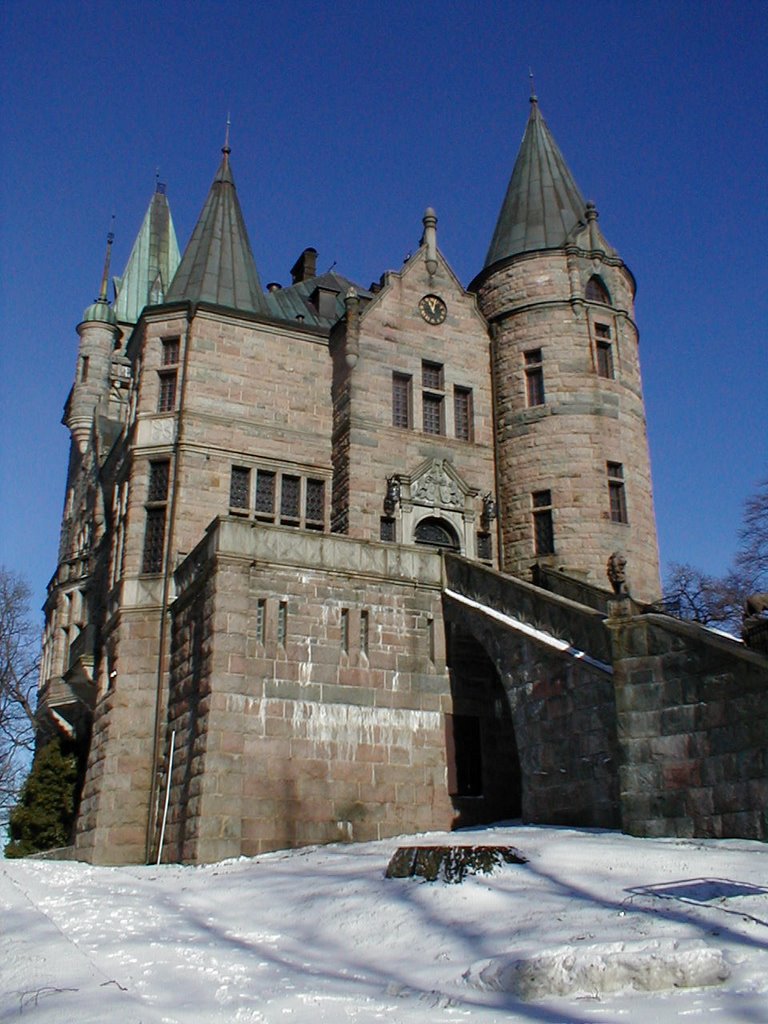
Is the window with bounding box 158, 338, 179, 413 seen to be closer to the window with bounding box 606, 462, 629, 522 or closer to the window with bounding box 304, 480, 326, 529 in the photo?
the window with bounding box 304, 480, 326, 529

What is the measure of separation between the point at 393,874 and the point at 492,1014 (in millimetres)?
4863

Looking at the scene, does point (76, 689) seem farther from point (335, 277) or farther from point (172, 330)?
point (335, 277)

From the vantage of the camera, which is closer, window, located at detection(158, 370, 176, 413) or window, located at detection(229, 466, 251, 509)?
window, located at detection(229, 466, 251, 509)

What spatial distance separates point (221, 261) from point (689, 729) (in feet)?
63.3

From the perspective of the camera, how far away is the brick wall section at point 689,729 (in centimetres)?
1246

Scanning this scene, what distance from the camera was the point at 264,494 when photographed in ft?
81.8

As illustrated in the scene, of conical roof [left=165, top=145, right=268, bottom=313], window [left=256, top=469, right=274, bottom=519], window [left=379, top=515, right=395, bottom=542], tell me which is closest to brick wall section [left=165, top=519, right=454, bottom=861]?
window [left=379, top=515, right=395, bottom=542]

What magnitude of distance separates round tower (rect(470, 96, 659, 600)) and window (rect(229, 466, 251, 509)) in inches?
267

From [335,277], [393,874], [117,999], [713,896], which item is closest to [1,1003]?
[117,999]

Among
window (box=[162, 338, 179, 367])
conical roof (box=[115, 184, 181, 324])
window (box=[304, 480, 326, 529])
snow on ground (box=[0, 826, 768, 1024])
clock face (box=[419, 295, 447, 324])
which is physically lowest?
snow on ground (box=[0, 826, 768, 1024])

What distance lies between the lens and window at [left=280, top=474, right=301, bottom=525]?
25.1 m

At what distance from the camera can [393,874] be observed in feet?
35.8

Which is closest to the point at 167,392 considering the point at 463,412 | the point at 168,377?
the point at 168,377

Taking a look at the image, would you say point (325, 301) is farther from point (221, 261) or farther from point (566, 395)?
point (566, 395)
